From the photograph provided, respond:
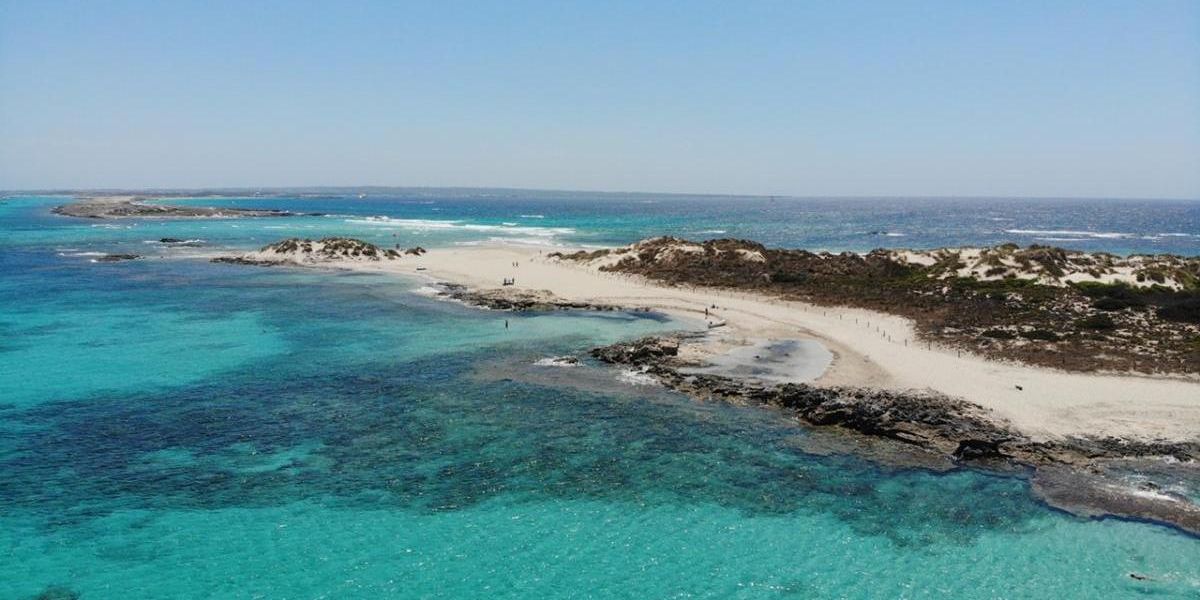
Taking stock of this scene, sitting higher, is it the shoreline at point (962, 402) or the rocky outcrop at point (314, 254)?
the rocky outcrop at point (314, 254)

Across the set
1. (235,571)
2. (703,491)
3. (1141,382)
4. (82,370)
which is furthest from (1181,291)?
(82,370)

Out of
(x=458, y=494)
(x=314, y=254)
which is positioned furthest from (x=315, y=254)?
(x=458, y=494)

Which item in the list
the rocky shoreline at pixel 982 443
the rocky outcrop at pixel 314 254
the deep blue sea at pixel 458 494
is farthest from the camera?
the rocky outcrop at pixel 314 254

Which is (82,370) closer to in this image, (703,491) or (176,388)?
(176,388)

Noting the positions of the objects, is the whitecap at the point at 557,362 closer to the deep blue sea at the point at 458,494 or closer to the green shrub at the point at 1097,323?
the deep blue sea at the point at 458,494

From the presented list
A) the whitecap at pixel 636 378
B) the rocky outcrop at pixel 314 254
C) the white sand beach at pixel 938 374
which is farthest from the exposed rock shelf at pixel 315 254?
the whitecap at pixel 636 378

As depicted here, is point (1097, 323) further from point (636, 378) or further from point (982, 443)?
point (636, 378)

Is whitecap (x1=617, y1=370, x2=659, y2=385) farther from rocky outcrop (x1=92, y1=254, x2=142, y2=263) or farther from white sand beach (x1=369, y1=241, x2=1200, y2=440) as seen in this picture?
rocky outcrop (x1=92, y1=254, x2=142, y2=263)
